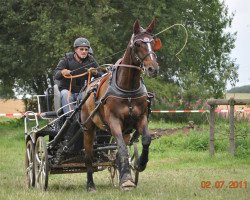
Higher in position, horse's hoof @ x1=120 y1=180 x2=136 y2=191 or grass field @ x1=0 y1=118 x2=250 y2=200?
horse's hoof @ x1=120 y1=180 x2=136 y2=191

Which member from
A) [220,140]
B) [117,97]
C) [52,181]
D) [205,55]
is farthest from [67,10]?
[117,97]

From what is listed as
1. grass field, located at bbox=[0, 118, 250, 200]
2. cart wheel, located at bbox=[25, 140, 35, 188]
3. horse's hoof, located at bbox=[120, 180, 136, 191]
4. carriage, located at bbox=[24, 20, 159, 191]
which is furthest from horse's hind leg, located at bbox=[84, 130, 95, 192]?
horse's hoof, located at bbox=[120, 180, 136, 191]

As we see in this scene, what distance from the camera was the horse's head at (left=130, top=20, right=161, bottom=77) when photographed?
804cm

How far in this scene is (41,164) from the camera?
395 inches

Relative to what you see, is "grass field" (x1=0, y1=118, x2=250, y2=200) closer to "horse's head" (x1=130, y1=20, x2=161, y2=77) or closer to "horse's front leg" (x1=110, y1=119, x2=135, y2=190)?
"horse's front leg" (x1=110, y1=119, x2=135, y2=190)

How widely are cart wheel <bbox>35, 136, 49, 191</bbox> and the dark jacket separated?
100 centimetres

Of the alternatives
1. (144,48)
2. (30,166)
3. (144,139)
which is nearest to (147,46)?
(144,48)

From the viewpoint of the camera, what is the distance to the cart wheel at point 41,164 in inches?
380

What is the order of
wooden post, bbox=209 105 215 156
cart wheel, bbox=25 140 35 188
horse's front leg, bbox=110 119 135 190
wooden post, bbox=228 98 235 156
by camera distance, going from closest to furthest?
horse's front leg, bbox=110 119 135 190, cart wheel, bbox=25 140 35 188, wooden post, bbox=228 98 235 156, wooden post, bbox=209 105 215 156

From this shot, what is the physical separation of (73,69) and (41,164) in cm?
162

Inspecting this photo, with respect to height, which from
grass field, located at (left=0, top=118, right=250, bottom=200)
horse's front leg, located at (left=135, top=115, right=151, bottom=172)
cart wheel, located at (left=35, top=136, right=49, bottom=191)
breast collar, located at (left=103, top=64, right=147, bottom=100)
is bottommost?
grass field, located at (left=0, top=118, right=250, bottom=200)

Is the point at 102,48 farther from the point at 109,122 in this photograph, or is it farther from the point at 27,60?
the point at 109,122

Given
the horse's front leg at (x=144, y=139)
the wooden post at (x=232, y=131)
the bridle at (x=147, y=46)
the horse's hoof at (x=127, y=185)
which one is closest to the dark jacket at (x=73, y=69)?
the bridle at (x=147, y=46)

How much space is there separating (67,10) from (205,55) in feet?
38.6
